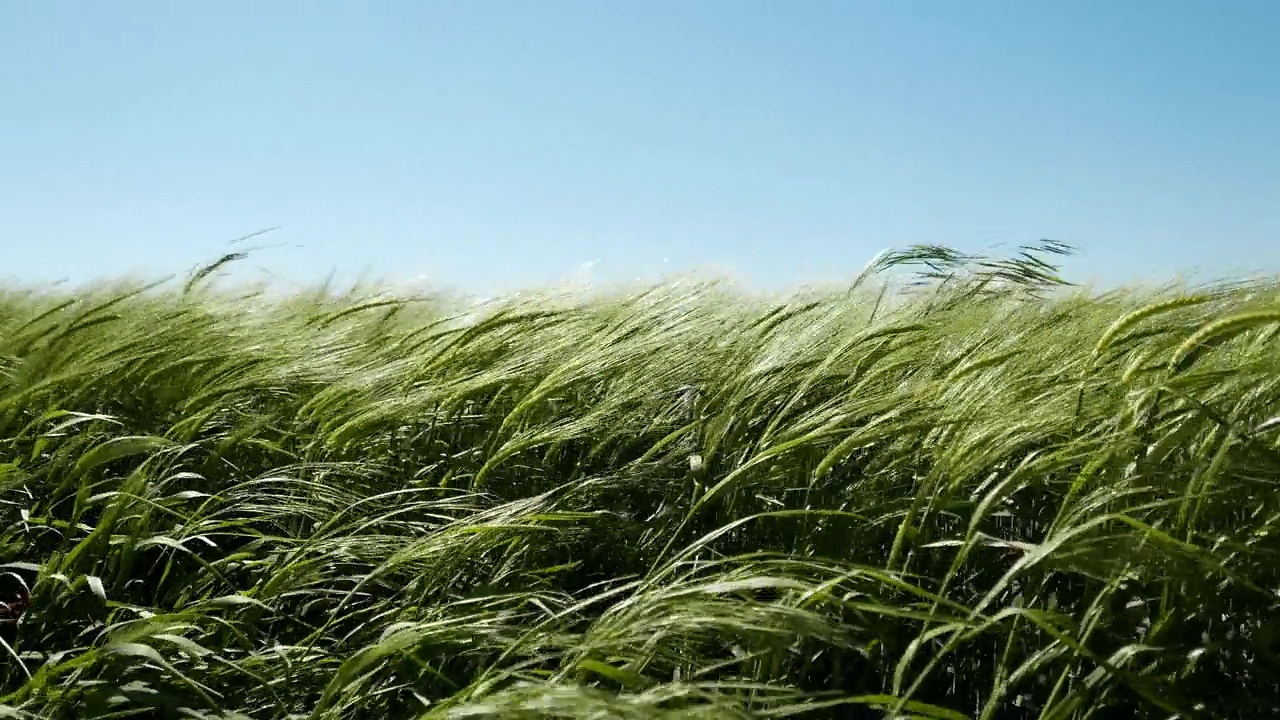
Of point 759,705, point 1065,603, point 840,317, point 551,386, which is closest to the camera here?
point 759,705

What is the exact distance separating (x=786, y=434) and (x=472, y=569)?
42 cm

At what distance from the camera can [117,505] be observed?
145 centimetres

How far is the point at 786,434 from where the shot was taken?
4.66ft

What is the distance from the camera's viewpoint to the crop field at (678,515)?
106 centimetres

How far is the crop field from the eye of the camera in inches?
41.6

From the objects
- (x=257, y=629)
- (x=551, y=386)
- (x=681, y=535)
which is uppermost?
(x=551, y=386)

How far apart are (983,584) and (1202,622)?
0.77ft

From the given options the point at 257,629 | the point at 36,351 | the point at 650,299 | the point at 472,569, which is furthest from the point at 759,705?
the point at 36,351

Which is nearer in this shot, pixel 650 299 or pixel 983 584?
pixel 983 584

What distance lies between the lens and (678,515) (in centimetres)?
154

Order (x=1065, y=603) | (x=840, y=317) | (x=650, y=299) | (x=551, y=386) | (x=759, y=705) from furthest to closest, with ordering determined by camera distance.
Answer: (x=650, y=299)
(x=840, y=317)
(x=551, y=386)
(x=1065, y=603)
(x=759, y=705)

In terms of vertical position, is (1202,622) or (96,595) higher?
(1202,622)

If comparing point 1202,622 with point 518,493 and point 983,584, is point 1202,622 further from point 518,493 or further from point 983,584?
point 518,493

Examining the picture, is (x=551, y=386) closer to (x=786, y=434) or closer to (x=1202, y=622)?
(x=786, y=434)
